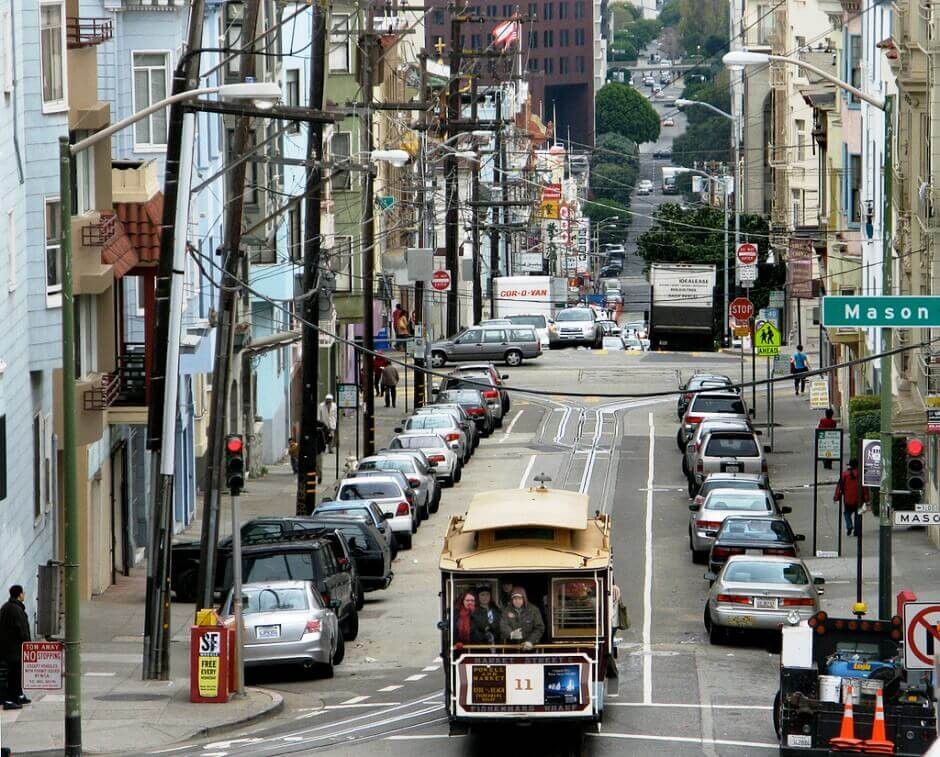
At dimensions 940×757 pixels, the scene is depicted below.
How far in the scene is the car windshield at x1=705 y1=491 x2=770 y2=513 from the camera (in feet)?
116

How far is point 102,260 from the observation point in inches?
1214

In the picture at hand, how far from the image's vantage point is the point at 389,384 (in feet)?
196

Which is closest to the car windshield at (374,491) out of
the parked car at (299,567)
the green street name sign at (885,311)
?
the parked car at (299,567)

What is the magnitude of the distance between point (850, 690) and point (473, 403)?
35.1m

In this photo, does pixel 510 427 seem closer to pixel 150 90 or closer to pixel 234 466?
pixel 150 90

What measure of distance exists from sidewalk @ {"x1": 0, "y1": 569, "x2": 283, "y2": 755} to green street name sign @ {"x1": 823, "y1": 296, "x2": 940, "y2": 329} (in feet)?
27.4

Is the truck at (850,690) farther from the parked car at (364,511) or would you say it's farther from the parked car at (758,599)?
the parked car at (364,511)

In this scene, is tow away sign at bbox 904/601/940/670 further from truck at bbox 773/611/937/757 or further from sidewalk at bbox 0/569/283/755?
sidewalk at bbox 0/569/283/755

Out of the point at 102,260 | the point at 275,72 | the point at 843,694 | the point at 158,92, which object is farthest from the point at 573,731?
the point at 275,72

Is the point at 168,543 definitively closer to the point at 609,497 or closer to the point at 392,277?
the point at 609,497

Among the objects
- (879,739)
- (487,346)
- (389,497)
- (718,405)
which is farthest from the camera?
(487,346)

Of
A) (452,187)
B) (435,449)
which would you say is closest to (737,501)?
(435,449)

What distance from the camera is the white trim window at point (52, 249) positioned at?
29.0 m

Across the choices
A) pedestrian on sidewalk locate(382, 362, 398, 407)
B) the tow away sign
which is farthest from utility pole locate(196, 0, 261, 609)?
pedestrian on sidewalk locate(382, 362, 398, 407)
